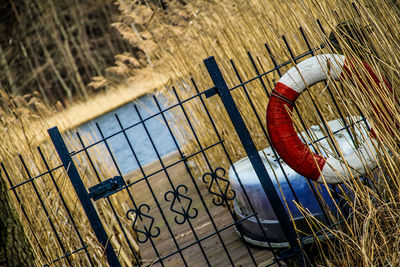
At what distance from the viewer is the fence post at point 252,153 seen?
2103 mm

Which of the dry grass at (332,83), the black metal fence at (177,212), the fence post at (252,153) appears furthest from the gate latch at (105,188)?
the dry grass at (332,83)

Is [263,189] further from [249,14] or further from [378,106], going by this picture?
[249,14]

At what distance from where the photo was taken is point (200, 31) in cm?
331

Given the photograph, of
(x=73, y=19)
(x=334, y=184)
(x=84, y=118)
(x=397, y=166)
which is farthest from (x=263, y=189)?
(x=73, y=19)

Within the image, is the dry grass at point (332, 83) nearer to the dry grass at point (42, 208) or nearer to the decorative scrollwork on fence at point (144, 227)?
the decorative scrollwork on fence at point (144, 227)

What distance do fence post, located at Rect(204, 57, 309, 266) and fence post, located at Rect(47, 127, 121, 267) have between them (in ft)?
2.61

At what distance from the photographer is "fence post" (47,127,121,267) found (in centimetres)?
210

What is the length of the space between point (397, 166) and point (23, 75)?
20912mm

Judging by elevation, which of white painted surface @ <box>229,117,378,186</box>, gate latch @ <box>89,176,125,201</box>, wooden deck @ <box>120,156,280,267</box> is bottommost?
wooden deck @ <box>120,156,280,267</box>

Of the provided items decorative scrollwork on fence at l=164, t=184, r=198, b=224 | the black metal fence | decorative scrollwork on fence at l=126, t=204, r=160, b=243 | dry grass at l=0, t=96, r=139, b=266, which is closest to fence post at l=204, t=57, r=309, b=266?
the black metal fence

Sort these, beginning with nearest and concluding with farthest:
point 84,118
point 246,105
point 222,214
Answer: point 246,105 < point 222,214 < point 84,118

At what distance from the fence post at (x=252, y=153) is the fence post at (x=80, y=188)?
0.80m

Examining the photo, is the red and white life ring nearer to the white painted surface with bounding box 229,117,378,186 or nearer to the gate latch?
the white painted surface with bounding box 229,117,378,186

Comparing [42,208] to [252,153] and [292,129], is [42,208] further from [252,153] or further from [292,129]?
[292,129]
